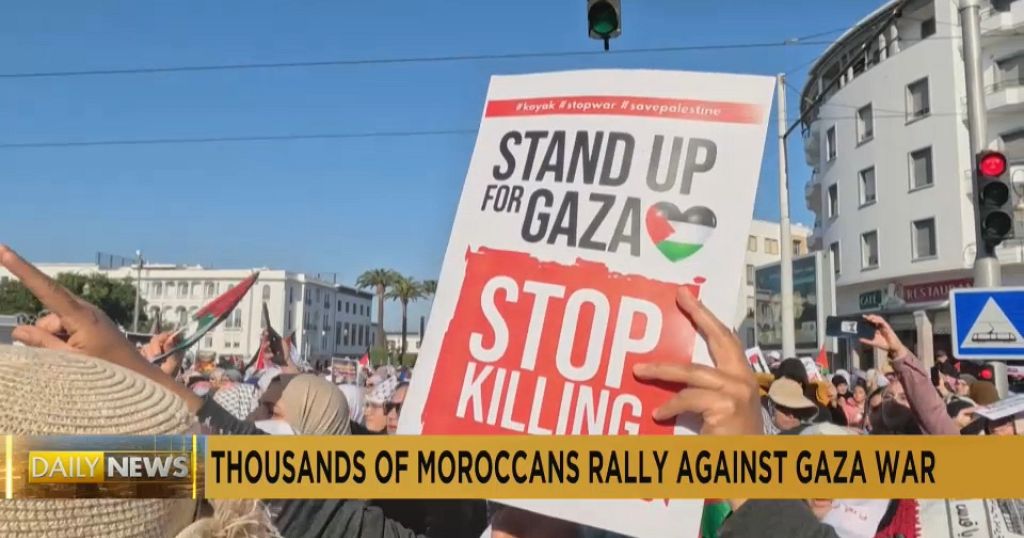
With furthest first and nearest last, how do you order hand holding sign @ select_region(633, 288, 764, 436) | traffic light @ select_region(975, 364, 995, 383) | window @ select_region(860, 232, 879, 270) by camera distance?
1. window @ select_region(860, 232, 879, 270)
2. traffic light @ select_region(975, 364, 995, 383)
3. hand holding sign @ select_region(633, 288, 764, 436)

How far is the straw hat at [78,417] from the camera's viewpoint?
99 centimetres

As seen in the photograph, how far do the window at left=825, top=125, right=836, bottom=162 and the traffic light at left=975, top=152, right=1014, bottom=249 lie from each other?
1175 inches

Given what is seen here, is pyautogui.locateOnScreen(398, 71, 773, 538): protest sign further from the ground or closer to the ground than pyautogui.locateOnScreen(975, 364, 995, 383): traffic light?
further from the ground

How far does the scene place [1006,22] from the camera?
2688 centimetres

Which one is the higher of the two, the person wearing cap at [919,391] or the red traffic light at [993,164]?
the red traffic light at [993,164]

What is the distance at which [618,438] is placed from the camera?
70.8 inches

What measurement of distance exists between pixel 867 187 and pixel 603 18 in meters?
29.6

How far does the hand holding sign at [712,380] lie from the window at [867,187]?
32572mm

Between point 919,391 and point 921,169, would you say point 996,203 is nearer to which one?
point 919,391

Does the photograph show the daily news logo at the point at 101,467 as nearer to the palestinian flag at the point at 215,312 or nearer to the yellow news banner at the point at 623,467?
the yellow news banner at the point at 623,467

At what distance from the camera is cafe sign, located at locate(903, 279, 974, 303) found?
2758 cm

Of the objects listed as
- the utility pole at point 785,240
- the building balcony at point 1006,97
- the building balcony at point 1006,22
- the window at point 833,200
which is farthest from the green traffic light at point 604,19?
the window at point 833,200

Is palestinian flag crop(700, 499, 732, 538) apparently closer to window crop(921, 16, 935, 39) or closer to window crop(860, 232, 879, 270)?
window crop(860, 232, 879, 270)

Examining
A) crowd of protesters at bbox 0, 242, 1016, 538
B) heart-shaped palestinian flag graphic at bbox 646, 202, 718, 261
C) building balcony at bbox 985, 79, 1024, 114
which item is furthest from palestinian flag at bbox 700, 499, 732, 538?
building balcony at bbox 985, 79, 1024, 114
